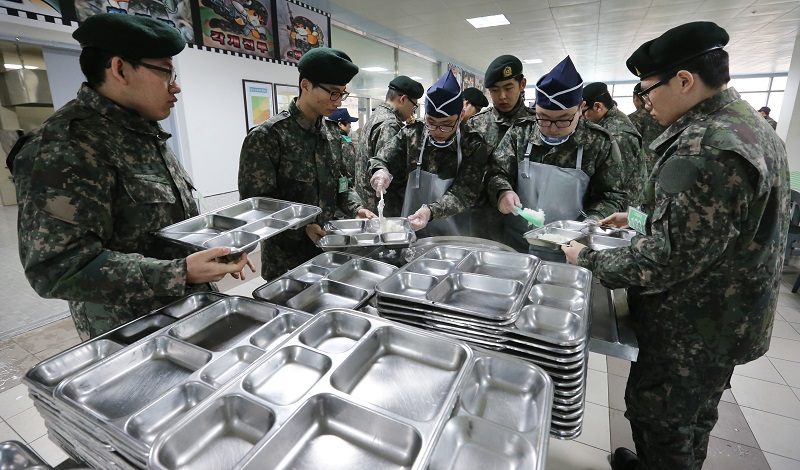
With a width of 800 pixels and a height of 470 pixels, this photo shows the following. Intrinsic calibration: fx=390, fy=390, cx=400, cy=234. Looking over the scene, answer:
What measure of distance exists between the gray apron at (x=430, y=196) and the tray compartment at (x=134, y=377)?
175 cm

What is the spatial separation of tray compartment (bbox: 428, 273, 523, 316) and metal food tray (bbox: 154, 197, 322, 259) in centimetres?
63

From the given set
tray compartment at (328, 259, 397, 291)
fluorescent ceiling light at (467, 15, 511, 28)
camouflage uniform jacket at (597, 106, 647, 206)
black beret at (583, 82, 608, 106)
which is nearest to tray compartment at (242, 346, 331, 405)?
tray compartment at (328, 259, 397, 291)

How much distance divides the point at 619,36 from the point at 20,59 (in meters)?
11.0

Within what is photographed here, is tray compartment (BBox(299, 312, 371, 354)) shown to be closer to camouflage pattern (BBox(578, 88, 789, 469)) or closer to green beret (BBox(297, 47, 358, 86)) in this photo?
camouflage pattern (BBox(578, 88, 789, 469))

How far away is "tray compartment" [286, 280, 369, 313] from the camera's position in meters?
1.42

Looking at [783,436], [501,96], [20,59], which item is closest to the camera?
[783,436]

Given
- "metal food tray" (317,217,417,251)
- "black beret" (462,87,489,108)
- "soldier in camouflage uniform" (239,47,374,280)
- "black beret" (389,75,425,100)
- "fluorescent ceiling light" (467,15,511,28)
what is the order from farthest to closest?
"fluorescent ceiling light" (467,15,511,28), "black beret" (462,87,489,108), "black beret" (389,75,425,100), "soldier in camouflage uniform" (239,47,374,280), "metal food tray" (317,217,417,251)

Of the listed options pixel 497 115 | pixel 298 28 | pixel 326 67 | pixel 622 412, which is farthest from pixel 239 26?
pixel 622 412

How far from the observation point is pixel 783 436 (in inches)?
85.7

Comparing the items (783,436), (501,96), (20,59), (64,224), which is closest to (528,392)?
(64,224)

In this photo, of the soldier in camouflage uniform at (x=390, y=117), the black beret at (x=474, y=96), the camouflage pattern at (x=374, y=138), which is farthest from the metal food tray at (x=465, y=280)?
the black beret at (x=474, y=96)

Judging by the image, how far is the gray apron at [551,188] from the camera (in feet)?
7.41

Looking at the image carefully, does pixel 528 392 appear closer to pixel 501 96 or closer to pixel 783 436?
pixel 783 436

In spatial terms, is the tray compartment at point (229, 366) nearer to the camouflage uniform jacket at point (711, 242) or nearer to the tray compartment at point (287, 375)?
the tray compartment at point (287, 375)
